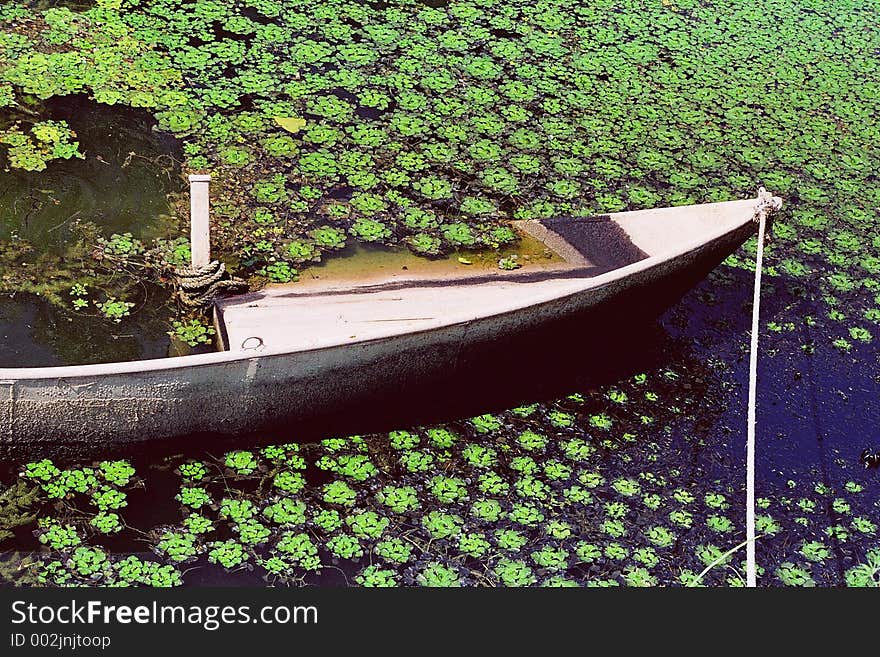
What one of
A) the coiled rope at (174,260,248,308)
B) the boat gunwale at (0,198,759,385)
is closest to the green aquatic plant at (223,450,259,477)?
the boat gunwale at (0,198,759,385)

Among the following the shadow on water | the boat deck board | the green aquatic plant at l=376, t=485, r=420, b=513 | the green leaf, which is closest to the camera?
the green aquatic plant at l=376, t=485, r=420, b=513

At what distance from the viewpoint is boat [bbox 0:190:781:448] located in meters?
4.43

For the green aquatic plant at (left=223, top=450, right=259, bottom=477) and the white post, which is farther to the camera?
the white post

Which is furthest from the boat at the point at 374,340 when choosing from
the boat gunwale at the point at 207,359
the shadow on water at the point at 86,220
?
the shadow on water at the point at 86,220

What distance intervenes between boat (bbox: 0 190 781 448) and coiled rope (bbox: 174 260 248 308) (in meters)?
0.09

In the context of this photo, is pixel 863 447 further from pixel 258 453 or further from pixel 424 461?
pixel 258 453

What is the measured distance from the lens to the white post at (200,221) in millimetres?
5223

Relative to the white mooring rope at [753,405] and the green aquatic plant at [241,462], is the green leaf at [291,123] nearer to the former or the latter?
the green aquatic plant at [241,462]

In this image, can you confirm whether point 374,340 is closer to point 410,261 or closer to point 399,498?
point 399,498

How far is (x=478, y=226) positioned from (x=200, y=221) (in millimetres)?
1779

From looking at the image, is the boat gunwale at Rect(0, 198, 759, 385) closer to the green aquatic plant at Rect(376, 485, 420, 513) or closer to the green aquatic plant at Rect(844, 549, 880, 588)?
the green aquatic plant at Rect(376, 485, 420, 513)

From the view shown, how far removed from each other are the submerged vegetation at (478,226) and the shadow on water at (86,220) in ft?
0.19

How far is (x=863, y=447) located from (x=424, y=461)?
214cm

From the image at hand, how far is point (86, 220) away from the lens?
6.14 m
